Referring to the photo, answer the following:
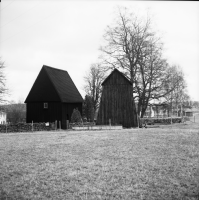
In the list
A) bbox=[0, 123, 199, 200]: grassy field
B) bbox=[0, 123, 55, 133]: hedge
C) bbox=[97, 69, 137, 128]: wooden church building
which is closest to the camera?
bbox=[0, 123, 199, 200]: grassy field

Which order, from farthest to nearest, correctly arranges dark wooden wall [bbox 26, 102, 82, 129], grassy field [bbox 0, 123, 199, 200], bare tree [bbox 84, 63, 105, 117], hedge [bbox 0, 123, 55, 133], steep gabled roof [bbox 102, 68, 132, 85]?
1. bare tree [bbox 84, 63, 105, 117]
2. dark wooden wall [bbox 26, 102, 82, 129]
3. hedge [bbox 0, 123, 55, 133]
4. steep gabled roof [bbox 102, 68, 132, 85]
5. grassy field [bbox 0, 123, 199, 200]

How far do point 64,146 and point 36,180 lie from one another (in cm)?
554

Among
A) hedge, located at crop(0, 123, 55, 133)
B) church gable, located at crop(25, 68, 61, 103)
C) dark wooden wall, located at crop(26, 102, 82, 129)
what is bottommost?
hedge, located at crop(0, 123, 55, 133)

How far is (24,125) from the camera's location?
30641mm

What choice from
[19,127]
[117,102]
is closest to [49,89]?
[19,127]

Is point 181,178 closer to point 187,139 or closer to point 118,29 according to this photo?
point 187,139

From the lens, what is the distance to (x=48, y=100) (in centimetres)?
3694

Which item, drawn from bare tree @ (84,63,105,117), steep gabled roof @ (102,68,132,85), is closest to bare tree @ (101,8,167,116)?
steep gabled roof @ (102,68,132,85)

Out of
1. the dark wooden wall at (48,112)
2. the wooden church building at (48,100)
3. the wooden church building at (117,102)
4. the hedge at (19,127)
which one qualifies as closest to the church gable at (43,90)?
the wooden church building at (48,100)

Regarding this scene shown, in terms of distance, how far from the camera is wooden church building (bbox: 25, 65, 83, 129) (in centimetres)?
3669

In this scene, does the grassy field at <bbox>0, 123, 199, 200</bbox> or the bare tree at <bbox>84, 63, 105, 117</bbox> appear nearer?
the grassy field at <bbox>0, 123, 199, 200</bbox>

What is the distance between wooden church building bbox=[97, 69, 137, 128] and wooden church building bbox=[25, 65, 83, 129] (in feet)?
28.5

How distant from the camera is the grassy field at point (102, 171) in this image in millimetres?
7562

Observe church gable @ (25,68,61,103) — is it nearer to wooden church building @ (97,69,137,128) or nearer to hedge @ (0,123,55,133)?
hedge @ (0,123,55,133)
